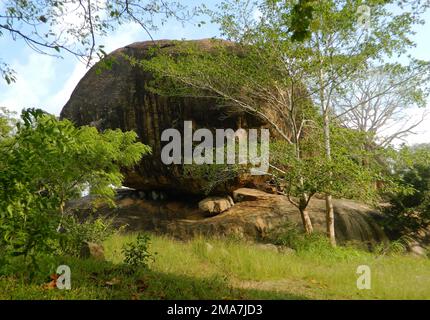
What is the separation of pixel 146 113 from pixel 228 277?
1120 centimetres

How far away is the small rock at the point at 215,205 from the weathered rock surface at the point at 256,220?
0.86 feet

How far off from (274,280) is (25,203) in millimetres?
5238

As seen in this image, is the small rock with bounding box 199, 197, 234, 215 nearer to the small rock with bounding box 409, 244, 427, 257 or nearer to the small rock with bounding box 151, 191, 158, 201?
the small rock with bounding box 151, 191, 158, 201

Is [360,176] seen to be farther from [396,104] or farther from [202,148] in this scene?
[396,104]

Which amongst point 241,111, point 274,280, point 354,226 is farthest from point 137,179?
point 274,280

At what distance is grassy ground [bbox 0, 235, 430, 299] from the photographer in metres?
5.63

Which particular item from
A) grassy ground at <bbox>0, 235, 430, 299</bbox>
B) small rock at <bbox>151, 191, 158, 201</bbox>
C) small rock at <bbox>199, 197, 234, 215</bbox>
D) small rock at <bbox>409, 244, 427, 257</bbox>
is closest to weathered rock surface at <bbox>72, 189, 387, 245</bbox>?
small rock at <bbox>199, 197, 234, 215</bbox>

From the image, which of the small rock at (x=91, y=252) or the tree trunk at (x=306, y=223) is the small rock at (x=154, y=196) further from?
the small rock at (x=91, y=252)

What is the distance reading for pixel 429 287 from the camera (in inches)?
277

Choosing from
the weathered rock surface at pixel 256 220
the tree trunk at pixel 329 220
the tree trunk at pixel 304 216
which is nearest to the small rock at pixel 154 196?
the weathered rock surface at pixel 256 220

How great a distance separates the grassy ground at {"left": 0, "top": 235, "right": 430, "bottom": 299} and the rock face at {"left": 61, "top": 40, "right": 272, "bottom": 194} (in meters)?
6.76

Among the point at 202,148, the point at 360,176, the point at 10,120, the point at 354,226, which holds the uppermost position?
the point at 10,120

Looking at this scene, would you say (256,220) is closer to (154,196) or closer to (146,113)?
(154,196)
